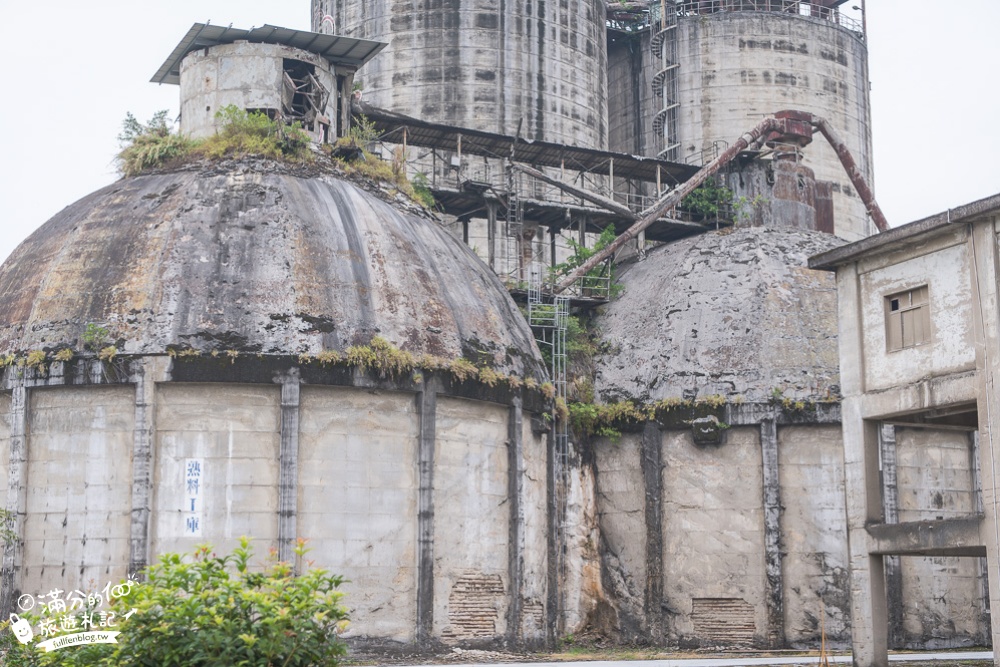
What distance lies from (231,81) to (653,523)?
16.9 metres

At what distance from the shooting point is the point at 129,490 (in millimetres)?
32625

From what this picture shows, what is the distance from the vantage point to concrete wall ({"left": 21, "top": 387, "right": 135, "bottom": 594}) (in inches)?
1281

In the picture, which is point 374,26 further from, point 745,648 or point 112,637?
point 112,637

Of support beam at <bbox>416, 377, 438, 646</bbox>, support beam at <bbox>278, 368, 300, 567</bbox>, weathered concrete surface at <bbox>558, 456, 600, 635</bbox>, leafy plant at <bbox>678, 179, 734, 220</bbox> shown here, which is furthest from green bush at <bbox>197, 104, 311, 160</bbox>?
leafy plant at <bbox>678, 179, 734, 220</bbox>

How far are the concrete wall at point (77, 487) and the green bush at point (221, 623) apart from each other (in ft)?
53.1

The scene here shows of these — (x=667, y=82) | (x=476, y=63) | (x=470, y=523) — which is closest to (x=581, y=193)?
(x=476, y=63)

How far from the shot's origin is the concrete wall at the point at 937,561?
39125 mm

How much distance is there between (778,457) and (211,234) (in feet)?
52.9

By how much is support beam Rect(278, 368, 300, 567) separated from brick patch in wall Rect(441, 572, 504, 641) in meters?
4.14

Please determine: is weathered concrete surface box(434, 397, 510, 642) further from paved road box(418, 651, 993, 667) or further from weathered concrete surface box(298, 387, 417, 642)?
paved road box(418, 651, 993, 667)

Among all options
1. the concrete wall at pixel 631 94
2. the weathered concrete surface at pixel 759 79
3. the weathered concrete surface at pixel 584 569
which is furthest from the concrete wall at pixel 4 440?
the concrete wall at pixel 631 94

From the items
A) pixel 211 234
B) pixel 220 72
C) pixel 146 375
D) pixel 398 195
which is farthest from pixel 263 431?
pixel 220 72

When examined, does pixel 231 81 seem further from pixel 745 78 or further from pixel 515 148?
pixel 745 78

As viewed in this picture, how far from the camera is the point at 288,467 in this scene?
32719 millimetres
